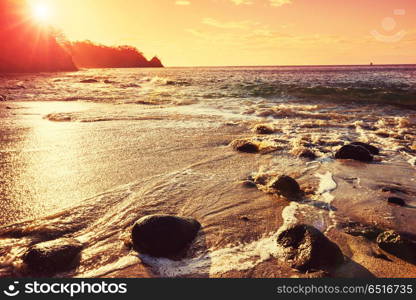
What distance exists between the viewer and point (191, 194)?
4324mm

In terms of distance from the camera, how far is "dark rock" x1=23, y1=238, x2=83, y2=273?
2701 millimetres

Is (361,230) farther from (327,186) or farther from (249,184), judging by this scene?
(249,184)

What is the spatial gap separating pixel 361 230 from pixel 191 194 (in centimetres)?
207

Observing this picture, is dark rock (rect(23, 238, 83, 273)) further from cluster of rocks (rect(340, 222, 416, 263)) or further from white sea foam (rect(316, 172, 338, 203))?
white sea foam (rect(316, 172, 338, 203))

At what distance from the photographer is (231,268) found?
285 cm

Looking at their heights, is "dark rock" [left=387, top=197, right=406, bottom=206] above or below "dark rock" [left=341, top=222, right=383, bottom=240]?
above

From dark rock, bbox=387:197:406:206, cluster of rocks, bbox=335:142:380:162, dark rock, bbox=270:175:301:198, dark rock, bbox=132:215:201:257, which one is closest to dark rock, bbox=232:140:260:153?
cluster of rocks, bbox=335:142:380:162

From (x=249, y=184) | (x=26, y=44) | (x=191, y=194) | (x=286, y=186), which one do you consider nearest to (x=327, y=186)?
(x=286, y=186)

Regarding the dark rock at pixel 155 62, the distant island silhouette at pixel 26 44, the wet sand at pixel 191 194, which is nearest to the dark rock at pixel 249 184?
the wet sand at pixel 191 194

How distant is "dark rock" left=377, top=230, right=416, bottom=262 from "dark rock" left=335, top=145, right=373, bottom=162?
3.18 meters

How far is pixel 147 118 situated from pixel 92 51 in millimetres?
170573

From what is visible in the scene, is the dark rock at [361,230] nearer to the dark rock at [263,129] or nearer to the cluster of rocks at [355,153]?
the cluster of rocks at [355,153]

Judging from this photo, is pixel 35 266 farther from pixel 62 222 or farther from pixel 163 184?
pixel 163 184

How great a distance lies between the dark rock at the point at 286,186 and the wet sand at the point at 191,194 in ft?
0.45
